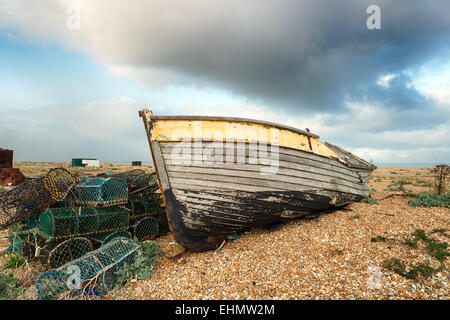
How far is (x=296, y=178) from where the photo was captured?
20.2 ft

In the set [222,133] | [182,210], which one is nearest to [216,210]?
[182,210]

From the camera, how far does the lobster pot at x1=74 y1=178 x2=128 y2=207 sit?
19.2ft

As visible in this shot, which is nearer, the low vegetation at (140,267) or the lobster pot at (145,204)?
the low vegetation at (140,267)

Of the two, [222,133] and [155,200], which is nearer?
[222,133]

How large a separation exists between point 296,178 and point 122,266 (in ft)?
15.4

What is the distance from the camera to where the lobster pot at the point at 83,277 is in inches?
163

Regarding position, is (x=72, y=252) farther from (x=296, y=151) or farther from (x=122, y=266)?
(x=296, y=151)


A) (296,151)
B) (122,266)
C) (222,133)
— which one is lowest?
(122,266)

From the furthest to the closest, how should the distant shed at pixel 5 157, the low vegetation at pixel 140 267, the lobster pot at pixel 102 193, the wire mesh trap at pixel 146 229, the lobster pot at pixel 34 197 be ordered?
the distant shed at pixel 5 157
the wire mesh trap at pixel 146 229
the lobster pot at pixel 102 193
the lobster pot at pixel 34 197
the low vegetation at pixel 140 267

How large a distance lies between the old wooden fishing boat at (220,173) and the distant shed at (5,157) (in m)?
21.9

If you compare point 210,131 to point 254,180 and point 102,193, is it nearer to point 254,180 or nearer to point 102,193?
point 254,180

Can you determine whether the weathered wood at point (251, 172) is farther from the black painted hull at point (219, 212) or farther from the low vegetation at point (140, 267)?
the low vegetation at point (140, 267)

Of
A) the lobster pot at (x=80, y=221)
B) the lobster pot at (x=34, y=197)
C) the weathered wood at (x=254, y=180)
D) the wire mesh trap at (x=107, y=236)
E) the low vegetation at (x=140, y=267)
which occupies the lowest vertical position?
the low vegetation at (x=140, y=267)

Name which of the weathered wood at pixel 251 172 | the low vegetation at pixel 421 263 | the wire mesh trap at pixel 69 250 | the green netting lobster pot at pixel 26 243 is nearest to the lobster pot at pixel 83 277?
the wire mesh trap at pixel 69 250
